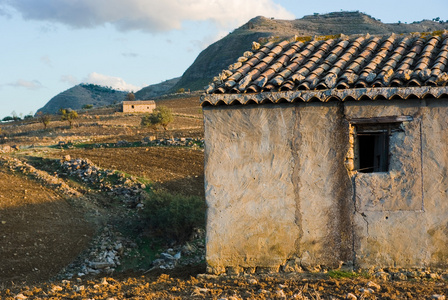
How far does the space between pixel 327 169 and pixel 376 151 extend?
1.19m

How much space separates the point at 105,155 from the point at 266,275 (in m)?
18.5

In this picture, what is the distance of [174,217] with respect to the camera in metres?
15.0

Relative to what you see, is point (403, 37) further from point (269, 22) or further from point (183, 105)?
point (269, 22)

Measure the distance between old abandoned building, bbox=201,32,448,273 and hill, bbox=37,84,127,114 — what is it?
11420 cm

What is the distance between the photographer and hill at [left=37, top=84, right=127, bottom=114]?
123 m

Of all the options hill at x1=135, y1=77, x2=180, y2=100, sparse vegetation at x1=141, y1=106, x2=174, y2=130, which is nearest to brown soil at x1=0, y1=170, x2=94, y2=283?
sparse vegetation at x1=141, y1=106, x2=174, y2=130

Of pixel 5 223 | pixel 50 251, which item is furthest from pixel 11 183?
pixel 50 251

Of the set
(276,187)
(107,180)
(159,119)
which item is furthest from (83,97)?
(276,187)

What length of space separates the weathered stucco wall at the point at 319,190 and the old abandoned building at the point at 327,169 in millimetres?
15

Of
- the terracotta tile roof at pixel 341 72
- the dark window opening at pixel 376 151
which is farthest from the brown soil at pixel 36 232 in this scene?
the dark window opening at pixel 376 151

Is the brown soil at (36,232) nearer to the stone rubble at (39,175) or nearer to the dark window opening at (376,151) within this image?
the stone rubble at (39,175)

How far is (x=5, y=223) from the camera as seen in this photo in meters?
14.9

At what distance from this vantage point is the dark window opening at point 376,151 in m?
7.86

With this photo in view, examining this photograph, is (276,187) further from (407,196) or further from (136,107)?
(136,107)
